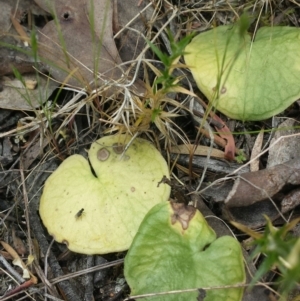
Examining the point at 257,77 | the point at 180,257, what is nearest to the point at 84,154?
the point at 180,257

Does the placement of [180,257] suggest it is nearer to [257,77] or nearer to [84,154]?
[84,154]

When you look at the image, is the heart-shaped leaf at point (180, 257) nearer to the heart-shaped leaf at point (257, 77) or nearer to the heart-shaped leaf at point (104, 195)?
the heart-shaped leaf at point (104, 195)

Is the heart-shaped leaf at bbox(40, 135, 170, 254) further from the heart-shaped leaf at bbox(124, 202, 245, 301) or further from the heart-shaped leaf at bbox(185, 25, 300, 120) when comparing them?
the heart-shaped leaf at bbox(185, 25, 300, 120)

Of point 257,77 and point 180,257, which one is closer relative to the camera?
point 180,257

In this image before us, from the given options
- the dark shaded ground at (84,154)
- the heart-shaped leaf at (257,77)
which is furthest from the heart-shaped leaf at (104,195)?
the heart-shaped leaf at (257,77)

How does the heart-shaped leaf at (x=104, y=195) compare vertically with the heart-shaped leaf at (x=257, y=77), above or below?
below

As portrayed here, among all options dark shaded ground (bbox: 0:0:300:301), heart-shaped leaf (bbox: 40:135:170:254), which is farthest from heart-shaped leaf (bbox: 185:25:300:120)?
heart-shaped leaf (bbox: 40:135:170:254)
